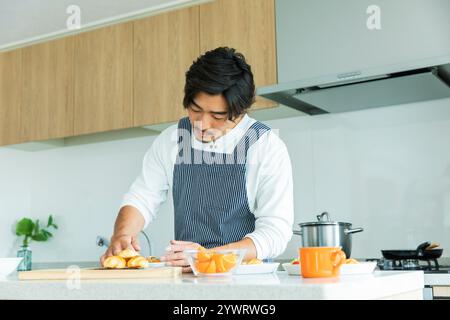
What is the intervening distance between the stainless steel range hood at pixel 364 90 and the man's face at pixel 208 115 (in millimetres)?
870

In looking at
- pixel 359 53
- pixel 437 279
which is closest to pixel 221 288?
pixel 437 279

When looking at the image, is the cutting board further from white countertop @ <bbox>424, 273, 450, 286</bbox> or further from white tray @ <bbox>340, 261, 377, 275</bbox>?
white countertop @ <bbox>424, 273, 450, 286</bbox>

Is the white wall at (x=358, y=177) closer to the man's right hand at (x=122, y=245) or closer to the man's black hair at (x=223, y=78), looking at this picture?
the man's black hair at (x=223, y=78)

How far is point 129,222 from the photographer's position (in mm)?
Result: 1919

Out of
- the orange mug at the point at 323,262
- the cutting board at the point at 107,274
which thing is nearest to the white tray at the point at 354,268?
the orange mug at the point at 323,262

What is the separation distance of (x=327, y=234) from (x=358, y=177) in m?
0.75

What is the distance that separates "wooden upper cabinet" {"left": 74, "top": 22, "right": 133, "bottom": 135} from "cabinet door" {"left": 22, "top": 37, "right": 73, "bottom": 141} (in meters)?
0.07

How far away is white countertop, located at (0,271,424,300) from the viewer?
0.93m

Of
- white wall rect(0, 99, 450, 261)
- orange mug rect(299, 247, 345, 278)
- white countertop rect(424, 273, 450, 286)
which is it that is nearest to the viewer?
orange mug rect(299, 247, 345, 278)

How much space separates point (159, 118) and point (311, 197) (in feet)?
3.07

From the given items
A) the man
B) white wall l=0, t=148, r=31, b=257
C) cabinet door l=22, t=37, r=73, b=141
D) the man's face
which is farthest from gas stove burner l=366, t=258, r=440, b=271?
white wall l=0, t=148, r=31, b=257

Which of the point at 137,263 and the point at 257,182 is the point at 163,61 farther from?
the point at 137,263

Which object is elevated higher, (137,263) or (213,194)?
(213,194)

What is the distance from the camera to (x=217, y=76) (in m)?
1.76
